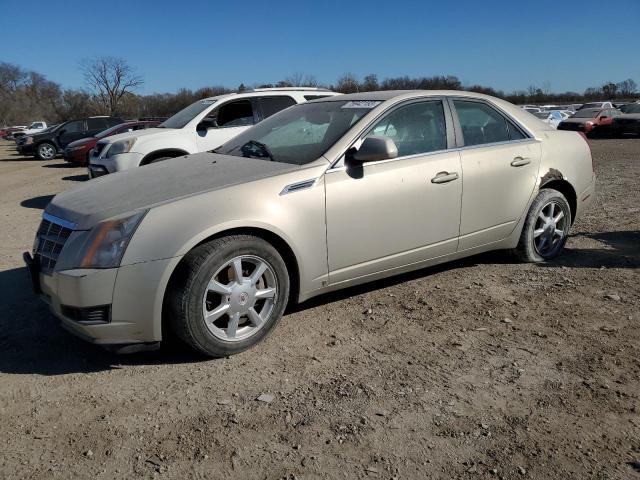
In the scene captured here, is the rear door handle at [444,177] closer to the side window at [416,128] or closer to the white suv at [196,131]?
the side window at [416,128]

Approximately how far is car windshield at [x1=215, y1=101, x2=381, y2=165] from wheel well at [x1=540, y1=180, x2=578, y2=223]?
199cm

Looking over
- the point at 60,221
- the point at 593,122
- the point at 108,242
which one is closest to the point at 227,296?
the point at 108,242

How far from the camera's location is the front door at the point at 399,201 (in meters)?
3.77

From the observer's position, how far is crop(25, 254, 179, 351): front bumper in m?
3.05

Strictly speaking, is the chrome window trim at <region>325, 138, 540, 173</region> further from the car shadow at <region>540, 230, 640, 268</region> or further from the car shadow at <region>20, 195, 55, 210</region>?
the car shadow at <region>20, 195, 55, 210</region>

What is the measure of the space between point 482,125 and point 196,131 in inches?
206

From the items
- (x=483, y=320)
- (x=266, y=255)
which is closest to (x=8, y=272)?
(x=266, y=255)

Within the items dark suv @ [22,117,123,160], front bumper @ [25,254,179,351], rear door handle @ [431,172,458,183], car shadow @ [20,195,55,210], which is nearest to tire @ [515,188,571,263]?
rear door handle @ [431,172,458,183]

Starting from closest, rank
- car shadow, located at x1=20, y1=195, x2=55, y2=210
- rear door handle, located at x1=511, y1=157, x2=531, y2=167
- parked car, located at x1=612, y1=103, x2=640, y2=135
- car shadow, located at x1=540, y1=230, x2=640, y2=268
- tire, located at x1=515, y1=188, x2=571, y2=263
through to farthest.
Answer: rear door handle, located at x1=511, y1=157, x2=531, y2=167 → tire, located at x1=515, y1=188, x2=571, y2=263 → car shadow, located at x1=540, y1=230, x2=640, y2=268 → car shadow, located at x1=20, y1=195, x2=55, y2=210 → parked car, located at x1=612, y1=103, x2=640, y2=135

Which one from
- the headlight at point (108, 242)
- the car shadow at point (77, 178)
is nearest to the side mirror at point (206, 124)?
the headlight at point (108, 242)

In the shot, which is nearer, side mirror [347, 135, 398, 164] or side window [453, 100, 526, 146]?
side mirror [347, 135, 398, 164]

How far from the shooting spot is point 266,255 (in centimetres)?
344

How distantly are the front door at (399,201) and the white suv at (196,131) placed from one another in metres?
4.90

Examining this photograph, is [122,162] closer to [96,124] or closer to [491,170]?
[491,170]
